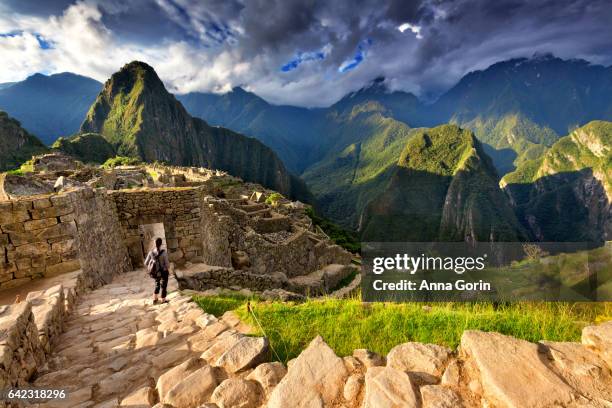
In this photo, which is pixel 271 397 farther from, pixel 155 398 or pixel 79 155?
pixel 79 155

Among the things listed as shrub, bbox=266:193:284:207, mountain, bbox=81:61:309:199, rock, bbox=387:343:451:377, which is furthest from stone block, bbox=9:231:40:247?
mountain, bbox=81:61:309:199

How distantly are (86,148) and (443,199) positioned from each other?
432 ft

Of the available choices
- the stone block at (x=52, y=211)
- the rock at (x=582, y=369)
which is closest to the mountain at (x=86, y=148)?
the stone block at (x=52, y=211)

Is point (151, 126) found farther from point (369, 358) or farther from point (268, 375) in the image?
point (369, 358)

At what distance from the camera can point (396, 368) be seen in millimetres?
2920

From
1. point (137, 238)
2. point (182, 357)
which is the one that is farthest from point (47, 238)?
point (182, 357)

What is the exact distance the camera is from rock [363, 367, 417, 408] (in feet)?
8.13

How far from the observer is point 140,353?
392cm

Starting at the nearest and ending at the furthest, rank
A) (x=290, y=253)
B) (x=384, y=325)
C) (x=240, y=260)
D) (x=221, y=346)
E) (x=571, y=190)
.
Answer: (x=221, y=346) → (x=384, y=325) → (x=240, y=260) → (x=290, y=253) → (x=571, y=190)

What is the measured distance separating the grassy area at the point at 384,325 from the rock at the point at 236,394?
2.51ft

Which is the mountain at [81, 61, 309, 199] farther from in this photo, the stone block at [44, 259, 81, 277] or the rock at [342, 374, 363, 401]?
the rock at [342, 374, 363, 401]

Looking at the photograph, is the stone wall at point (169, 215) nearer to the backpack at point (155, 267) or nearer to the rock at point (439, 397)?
the backpack at point (155, 267)

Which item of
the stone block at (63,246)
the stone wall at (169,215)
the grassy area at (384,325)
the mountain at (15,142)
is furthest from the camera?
the mountain at (15,142)

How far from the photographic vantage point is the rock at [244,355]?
3215 millimetres
